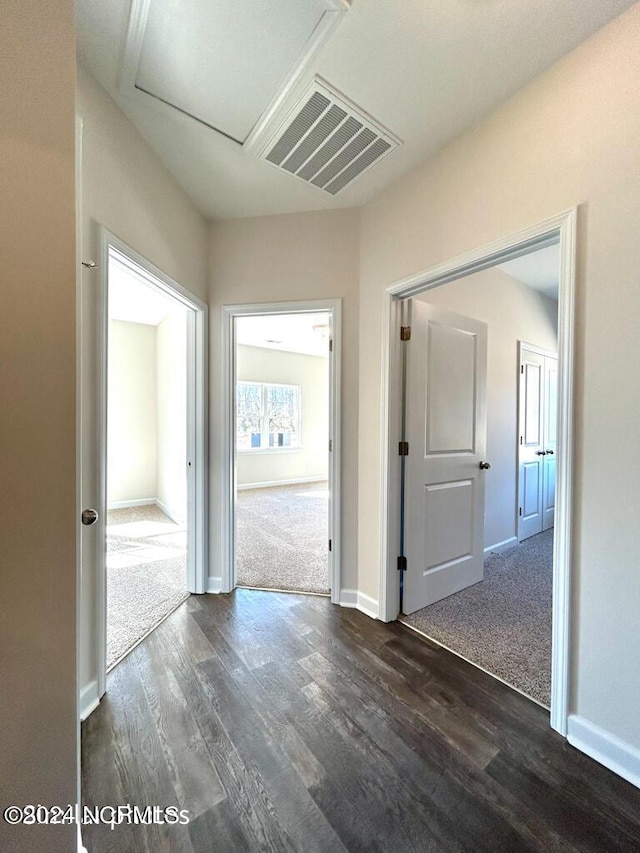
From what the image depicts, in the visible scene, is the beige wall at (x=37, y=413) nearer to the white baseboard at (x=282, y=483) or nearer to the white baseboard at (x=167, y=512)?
the white baseboard at (x=167, y=512)

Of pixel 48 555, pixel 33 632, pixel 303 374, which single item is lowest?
pixel 33 632

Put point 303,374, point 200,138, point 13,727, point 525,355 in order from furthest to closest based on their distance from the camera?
1. point 303,374
2. point 525,355
3. point 200,138
4. point 13,727

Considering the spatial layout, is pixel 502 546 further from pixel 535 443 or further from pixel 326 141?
pixel 326 141

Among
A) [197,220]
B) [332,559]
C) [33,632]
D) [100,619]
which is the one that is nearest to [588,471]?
[332,559]

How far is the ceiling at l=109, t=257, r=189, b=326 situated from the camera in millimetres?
3560

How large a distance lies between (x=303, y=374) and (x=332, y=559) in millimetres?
5211

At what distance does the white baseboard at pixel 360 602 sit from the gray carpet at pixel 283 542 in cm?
21

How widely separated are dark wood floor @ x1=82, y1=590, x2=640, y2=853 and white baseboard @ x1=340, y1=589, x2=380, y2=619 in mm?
295

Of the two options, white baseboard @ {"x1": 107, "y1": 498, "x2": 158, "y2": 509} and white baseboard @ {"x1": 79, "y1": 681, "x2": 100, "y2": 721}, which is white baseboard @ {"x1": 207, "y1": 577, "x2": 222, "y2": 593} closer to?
white baseboard @ {"x1": 79, "y1": 681, "x2": 100, "y2": 721}

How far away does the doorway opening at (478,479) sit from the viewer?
200cm

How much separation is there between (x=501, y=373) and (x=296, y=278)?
85.1 inches

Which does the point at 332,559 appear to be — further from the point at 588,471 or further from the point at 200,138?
the point at 200,138

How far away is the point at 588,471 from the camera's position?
4.13 feet

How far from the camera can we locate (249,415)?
6.42 metres
